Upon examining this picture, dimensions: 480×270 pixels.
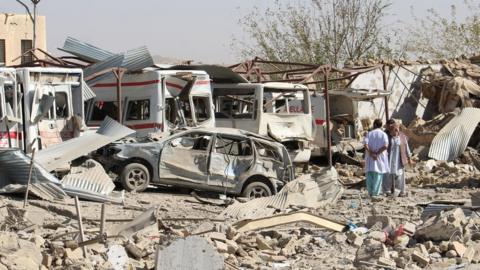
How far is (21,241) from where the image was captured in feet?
30.1

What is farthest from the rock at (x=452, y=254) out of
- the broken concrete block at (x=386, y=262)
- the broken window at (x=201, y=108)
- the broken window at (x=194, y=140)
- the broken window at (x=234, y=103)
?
the broken window at (x=234, y=103)

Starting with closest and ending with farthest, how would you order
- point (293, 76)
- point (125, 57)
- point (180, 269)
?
point (180, 269) < point (125, 57) < point (293, 76)

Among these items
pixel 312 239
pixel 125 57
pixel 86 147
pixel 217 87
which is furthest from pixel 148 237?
pixel 217 87

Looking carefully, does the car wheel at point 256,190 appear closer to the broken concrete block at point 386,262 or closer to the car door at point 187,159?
the car door at point 187,159

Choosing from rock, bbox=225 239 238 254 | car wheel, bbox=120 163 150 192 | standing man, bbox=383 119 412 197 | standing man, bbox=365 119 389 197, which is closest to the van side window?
car wheel, bbox=120 163 150 192

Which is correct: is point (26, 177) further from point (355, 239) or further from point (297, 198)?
point (355, 239)

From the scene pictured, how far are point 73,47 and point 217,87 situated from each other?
Answer: 4187mm

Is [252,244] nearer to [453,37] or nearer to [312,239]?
[312,239]

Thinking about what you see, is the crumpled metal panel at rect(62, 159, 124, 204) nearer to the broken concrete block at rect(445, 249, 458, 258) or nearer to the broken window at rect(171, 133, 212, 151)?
the broken window at rect(171, 133, 212, 151)

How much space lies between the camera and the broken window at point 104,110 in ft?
63.8

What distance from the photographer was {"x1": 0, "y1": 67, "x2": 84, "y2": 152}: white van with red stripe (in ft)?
53.1

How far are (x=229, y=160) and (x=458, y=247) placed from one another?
271 inches

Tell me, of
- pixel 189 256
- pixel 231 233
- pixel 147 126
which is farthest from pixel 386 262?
pixel 147 126

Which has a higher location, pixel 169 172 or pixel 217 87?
pixel 217 87
